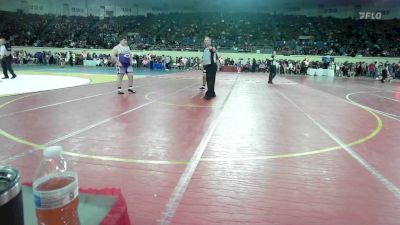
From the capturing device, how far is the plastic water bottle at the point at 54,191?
62.4 inches

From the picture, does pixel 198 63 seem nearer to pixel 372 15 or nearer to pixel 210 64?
pixel 210 64

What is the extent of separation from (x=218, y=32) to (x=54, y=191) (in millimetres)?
40836

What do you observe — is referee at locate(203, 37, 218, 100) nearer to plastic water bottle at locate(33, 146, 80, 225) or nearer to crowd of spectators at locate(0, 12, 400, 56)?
plastic water bottle at locate(33, 146, 80, 225)

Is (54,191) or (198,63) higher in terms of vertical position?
(198,63)

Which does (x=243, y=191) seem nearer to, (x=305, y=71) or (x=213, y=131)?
(x=213, y=131)

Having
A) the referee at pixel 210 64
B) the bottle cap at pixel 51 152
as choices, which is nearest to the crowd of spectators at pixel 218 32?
the referee at pixel 210 64

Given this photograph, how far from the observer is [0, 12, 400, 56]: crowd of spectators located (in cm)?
3659

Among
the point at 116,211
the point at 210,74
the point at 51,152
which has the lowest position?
the point at 116,211

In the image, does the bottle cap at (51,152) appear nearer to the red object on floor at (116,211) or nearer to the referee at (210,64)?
the red object on floor at (116,211)

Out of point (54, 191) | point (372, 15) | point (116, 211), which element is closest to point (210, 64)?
point (116, 211)

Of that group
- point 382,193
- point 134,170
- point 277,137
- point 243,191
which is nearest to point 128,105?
point 277,137

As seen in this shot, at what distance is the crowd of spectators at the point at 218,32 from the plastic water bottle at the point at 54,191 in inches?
1356

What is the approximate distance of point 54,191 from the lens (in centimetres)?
157

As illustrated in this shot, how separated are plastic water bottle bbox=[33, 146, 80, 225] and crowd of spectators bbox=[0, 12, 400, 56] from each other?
34.4 m
